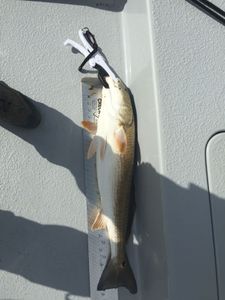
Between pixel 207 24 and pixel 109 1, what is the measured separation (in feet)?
1.37

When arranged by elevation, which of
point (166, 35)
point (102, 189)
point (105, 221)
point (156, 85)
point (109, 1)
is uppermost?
point (109, 1)

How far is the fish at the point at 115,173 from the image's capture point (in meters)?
1.64

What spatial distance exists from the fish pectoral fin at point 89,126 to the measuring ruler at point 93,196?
2cm

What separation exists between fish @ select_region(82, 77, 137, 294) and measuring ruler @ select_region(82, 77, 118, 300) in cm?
3

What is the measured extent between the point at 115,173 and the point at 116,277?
0.36 metres

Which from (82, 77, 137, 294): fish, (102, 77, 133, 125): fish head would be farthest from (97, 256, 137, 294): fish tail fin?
(102, 77, 133, 125): fish head

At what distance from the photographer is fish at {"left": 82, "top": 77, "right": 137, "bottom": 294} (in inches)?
64.5

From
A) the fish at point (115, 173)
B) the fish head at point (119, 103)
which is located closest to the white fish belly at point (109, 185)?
the fish at point (115, 173)

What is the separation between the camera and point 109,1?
1899 millimetres

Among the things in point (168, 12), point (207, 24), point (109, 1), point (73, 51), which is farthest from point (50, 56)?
point (207, 24)

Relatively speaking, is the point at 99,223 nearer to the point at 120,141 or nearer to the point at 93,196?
the point at 93,196

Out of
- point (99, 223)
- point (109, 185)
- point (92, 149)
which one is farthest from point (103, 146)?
point (99, 223)

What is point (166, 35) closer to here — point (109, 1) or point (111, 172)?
point (109, 1)

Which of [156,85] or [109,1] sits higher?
[109,1]
